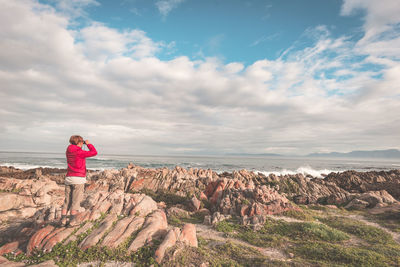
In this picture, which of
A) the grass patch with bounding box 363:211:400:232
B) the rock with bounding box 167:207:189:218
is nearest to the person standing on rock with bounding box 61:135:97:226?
the rock with bounding box 167:207:189:218

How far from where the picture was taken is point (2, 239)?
10094 mm

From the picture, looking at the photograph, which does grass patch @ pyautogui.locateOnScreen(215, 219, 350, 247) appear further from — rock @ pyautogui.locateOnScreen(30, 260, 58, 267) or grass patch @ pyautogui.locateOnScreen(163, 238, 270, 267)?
rock @ pyautogui.locateOnScreen(30, 260, 58, 267)

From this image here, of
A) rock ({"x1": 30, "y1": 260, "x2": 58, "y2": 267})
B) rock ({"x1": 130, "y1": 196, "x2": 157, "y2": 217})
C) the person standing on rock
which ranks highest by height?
the person standing on rock

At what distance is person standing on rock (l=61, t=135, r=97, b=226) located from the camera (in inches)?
378

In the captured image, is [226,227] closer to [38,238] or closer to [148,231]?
[148,231]

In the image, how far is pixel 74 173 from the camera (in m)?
9.75

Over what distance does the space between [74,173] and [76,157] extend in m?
0.85

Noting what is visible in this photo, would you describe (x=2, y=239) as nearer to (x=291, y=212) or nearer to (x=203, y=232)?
(x=203, y=232)

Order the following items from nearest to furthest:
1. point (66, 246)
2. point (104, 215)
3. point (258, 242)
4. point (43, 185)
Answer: point (66, 246)
point (104, 215)
point (258, 242)
point (43, 185)

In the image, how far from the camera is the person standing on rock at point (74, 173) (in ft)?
31.5

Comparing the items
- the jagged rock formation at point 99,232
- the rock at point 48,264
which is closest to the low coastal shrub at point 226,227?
the jagged rock formation at point 99,232

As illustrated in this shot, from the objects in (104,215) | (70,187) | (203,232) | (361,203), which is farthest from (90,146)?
(361,203)

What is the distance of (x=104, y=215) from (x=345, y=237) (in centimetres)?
1473

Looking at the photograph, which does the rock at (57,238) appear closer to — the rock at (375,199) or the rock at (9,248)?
the rock at (9,248)
